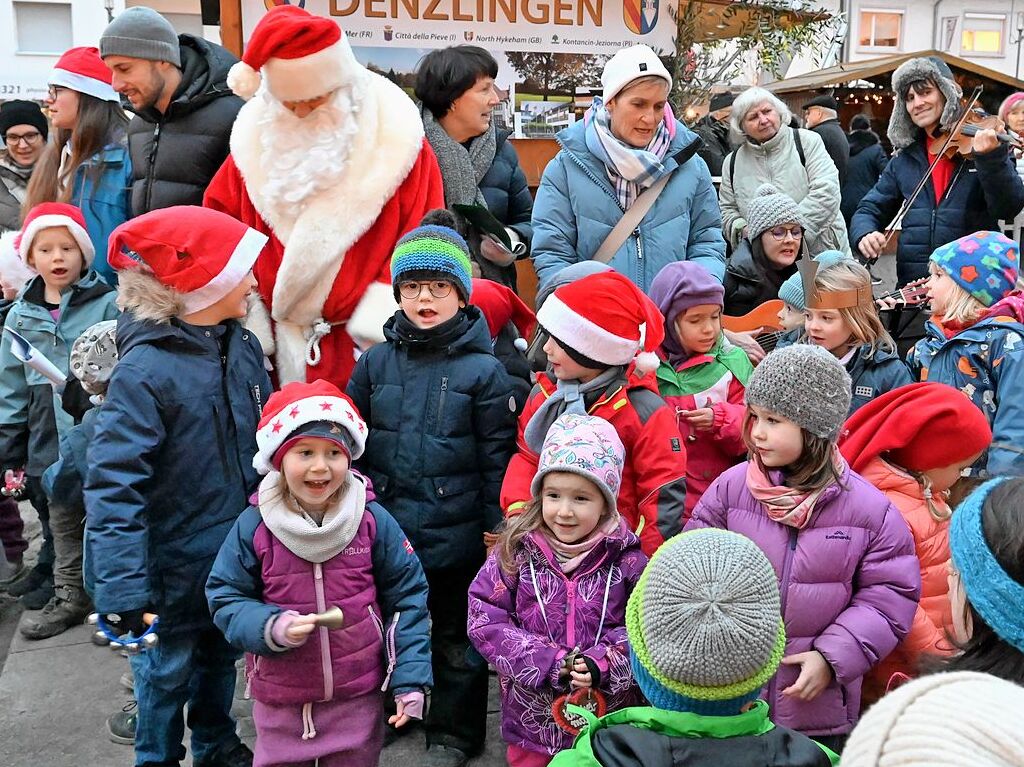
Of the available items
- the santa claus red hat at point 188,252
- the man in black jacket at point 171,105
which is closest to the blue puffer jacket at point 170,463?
the santa claus red hat at point 188,252

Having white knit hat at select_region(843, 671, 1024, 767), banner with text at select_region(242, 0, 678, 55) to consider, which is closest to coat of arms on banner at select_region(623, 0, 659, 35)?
banner with text at select_region(242, 0, 678, 55)

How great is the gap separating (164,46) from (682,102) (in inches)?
141

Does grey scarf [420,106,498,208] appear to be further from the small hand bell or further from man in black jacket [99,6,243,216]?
the small hand bell

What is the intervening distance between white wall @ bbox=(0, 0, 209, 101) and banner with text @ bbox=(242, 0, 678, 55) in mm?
18225

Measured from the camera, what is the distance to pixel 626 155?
408cm

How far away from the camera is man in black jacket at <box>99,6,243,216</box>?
4211 millimetres

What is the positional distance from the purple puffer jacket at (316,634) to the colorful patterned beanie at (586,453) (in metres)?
0.60

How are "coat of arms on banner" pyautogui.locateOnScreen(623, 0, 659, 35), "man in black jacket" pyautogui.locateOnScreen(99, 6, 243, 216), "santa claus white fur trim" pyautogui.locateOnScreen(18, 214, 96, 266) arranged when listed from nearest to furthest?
"man in black jacket" pyautogui.locateOnScreen(99, 6, 243, 216), "santa claus white fur trim" pyautogui.locateOnScreen(18, 214, 96, 266), "coat of arms on banner" pyautogui.locateOnScreen(623, 0, 659, 35)

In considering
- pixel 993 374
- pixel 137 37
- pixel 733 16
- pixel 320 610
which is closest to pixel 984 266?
pixel 993 374

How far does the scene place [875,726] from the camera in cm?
118

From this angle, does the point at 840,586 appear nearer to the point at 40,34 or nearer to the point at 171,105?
the point at 171,105

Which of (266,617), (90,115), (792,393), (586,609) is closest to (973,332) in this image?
(792,393)

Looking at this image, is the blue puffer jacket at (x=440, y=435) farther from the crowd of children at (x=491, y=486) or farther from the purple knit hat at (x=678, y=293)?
the purple knit hat at (x=678, y=293)

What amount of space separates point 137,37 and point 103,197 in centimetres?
90
